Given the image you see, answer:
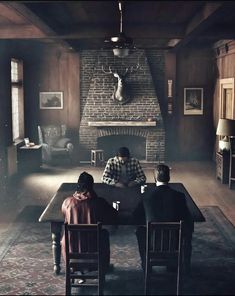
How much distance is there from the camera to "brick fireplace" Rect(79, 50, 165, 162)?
13.1 meters

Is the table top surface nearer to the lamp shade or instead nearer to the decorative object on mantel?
the decorative object on mantel

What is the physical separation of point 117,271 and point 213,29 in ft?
17.6

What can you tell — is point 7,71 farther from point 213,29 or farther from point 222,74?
point 222,74

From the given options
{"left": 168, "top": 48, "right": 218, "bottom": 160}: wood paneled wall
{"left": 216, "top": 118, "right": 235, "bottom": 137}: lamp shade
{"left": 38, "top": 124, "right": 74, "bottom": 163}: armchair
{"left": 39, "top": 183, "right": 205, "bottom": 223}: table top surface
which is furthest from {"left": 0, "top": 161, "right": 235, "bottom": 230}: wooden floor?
{"left": 39, "top": 183, "right": 205, "bottom": 223}: table top surface

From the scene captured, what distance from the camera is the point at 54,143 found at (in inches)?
516

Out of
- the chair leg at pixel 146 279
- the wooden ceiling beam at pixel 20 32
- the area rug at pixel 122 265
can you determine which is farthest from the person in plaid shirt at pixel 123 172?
the wooden ceiling beam at pixel 20 32

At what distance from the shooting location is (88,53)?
13219mm

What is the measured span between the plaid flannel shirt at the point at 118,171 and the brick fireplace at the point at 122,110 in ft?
Result: 19.5

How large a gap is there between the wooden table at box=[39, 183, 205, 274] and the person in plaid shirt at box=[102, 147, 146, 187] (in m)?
0.54

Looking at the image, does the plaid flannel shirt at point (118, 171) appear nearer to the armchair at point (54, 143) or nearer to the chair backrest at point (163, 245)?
the chair backrest at point (163, 245)

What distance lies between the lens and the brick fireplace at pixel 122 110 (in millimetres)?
13102

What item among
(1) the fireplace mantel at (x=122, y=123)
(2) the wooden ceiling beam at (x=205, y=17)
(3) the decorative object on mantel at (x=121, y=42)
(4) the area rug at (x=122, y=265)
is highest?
(2) the wooden ceiling beam at (x=205, y=17)

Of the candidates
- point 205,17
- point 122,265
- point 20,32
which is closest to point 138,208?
point 122,265

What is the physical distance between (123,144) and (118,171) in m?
6.70
